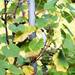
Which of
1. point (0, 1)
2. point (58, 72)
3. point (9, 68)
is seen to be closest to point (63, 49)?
point (58, 72)

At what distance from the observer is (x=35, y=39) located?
2.96ft

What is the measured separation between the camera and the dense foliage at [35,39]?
874 millimetres

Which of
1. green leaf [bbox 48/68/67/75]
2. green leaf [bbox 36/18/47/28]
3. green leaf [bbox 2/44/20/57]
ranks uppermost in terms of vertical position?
green leaf [bbox 36/18/47/28]

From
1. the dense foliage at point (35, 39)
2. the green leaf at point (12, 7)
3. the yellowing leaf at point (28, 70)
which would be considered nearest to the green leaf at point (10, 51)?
the dense foliage at point (35, 39)

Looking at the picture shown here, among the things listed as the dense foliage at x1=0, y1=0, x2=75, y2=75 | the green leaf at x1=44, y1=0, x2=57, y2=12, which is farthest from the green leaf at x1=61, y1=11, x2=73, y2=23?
the green leaf at x1=44, y1=0, x2=57, y2=12

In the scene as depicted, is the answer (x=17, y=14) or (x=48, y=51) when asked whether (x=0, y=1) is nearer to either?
(x=17, y=14)

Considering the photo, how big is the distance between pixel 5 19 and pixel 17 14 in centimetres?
11

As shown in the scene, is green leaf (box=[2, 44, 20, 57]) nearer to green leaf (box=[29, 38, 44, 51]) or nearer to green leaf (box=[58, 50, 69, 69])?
green leaf (box=[29, 38, 44, 51])

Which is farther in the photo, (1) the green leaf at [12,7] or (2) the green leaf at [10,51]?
(1) the green leaf at [12,7]

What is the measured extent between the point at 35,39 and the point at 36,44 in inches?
0.8

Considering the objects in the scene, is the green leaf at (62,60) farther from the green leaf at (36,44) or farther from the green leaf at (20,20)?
the green leaf at (20,20)

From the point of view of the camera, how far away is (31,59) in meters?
0.93

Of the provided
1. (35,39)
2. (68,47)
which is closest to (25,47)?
(35,39)

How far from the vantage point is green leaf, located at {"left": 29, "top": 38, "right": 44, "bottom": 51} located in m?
0.89
